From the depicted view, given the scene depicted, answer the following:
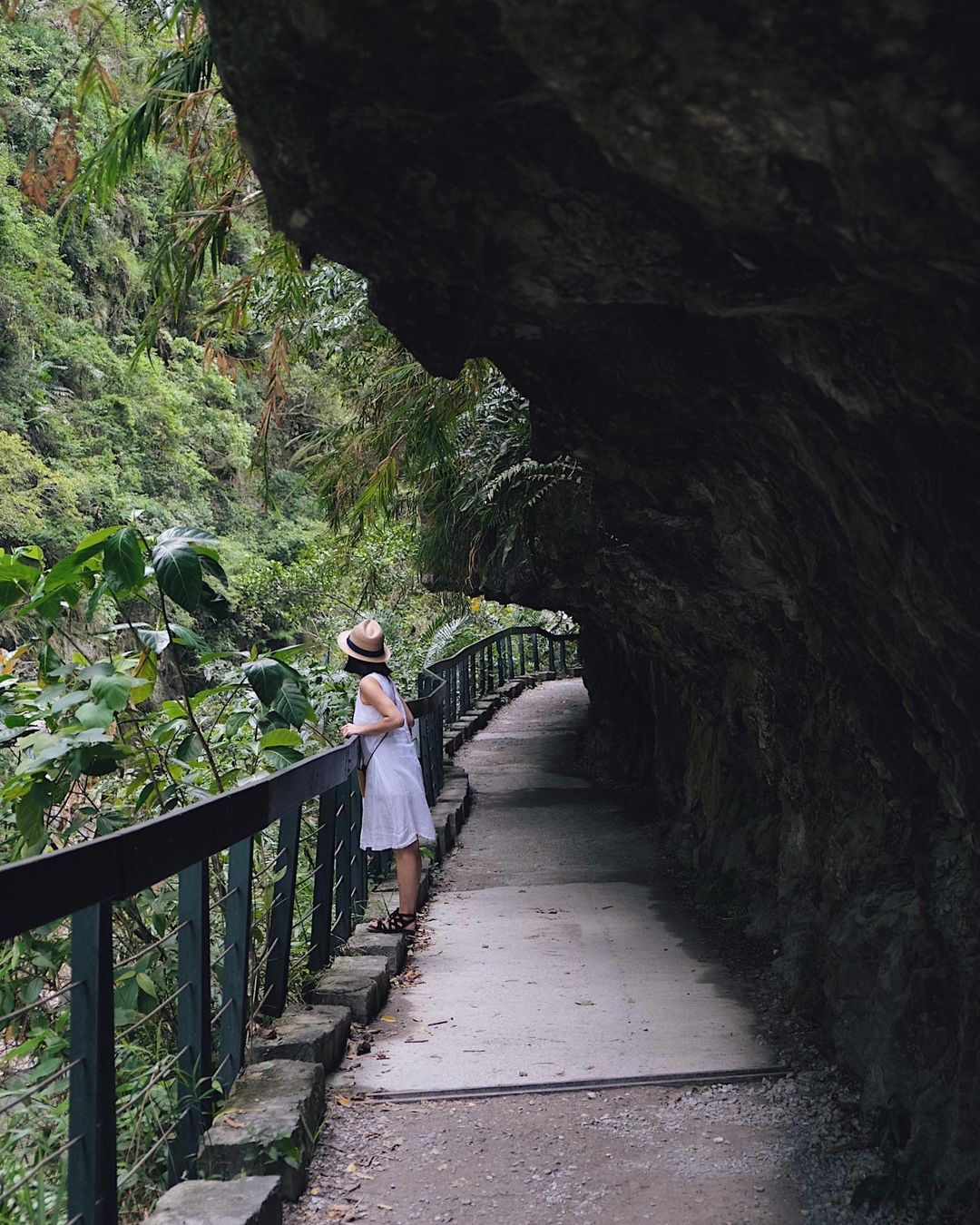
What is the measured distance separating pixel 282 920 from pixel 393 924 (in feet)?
6.06

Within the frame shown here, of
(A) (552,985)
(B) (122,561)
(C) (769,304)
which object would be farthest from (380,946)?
(C) (769,304)

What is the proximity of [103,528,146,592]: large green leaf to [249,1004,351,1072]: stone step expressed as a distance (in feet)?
5.42

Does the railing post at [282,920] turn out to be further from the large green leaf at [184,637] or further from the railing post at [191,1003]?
the railing post at [191,1003]

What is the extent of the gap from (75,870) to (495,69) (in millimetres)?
1801

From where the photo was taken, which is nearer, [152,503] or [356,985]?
[356,985]

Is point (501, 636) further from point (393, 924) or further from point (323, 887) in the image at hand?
point (323, 887)

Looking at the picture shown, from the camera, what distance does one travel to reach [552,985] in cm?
589

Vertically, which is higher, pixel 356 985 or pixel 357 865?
pixel 357 865

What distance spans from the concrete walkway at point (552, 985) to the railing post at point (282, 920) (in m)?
0.37

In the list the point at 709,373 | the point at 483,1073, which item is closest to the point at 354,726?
the point at 483,1073

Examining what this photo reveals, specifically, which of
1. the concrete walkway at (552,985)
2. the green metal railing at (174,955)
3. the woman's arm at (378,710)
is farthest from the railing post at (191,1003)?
the woman's arm at (378,710)

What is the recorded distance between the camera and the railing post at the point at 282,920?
446 cm

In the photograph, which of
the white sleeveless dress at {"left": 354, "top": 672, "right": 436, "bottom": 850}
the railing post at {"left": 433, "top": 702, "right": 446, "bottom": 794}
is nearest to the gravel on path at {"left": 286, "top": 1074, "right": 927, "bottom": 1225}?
the white sleeveless dress at {"left": 354, "top": 672, "right": 436, "bottom": 850}

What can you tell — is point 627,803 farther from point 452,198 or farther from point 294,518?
point 294,518
